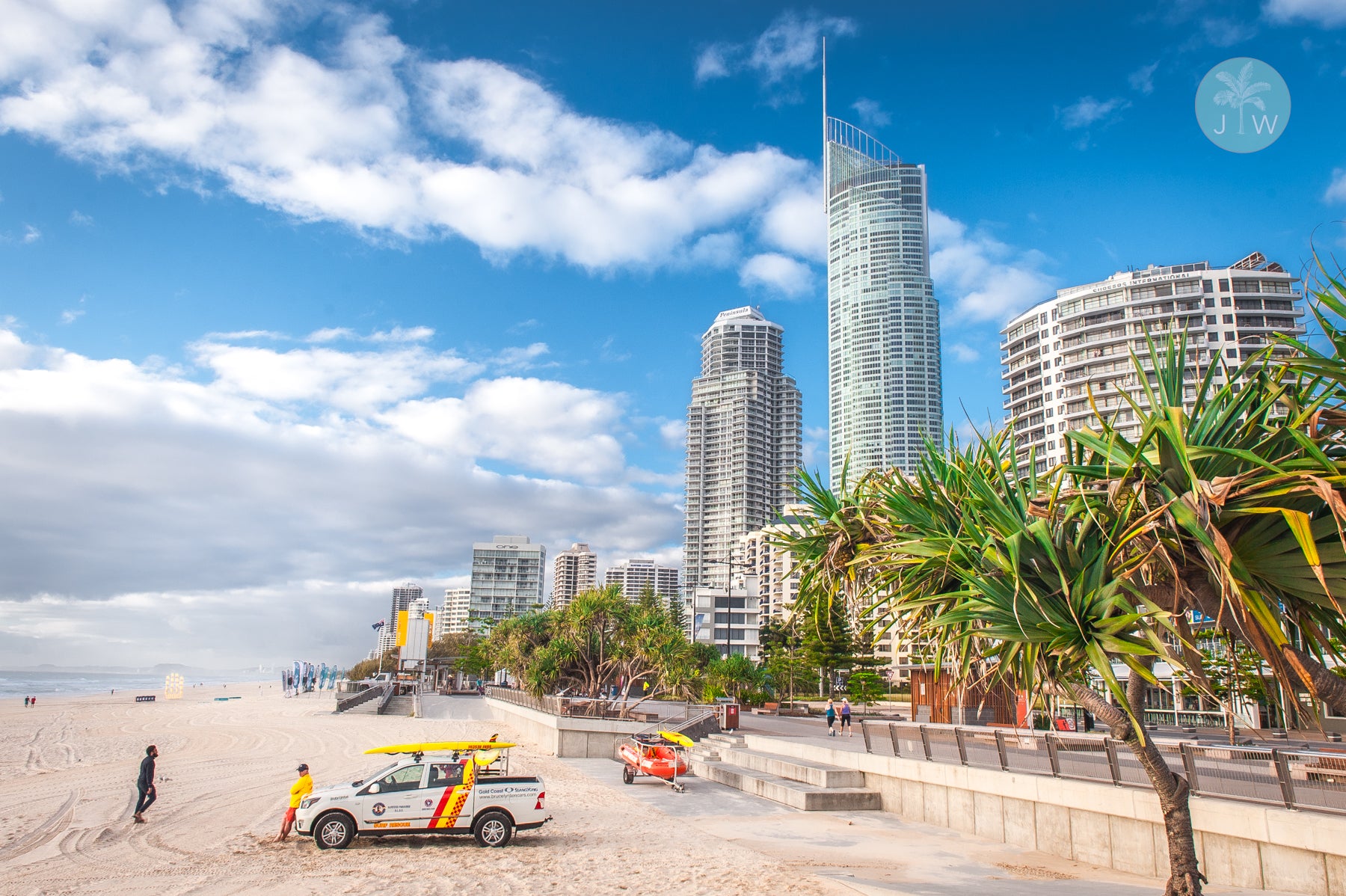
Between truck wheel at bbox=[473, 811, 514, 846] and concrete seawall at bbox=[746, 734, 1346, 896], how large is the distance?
851 cm

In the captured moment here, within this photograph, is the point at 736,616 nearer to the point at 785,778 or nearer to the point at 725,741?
the point at 725,741

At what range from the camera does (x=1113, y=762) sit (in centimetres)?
1221

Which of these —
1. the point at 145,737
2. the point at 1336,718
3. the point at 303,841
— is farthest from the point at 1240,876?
the point at 145,737

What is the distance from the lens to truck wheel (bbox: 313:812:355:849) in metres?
12.7

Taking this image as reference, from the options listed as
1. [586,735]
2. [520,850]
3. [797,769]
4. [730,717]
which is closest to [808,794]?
[797,769]

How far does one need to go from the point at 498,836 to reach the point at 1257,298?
96353 millimetres

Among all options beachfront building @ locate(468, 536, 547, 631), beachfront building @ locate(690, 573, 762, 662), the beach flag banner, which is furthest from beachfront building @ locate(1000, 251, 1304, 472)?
beachfront building @ locate(468, 536, 547, 631)

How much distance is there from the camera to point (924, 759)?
16.7 meters

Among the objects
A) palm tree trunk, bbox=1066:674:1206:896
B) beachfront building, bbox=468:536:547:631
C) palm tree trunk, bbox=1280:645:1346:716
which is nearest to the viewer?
palm tree trunk, bbox=1280:645:1346:716

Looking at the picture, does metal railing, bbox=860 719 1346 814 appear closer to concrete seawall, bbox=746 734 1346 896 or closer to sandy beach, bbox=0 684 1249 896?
concrete seawall, bbox=746 734 1346 896

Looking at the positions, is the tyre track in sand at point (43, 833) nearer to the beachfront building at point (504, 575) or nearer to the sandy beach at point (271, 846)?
the sandy beach at point (271, 846)

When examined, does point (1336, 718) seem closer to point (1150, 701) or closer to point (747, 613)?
point (1150, 701)

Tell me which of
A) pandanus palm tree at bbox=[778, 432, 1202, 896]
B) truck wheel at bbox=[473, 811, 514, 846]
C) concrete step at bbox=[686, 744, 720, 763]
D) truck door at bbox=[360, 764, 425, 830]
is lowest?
concrete step at bbox=[686, 744, 720, 763]

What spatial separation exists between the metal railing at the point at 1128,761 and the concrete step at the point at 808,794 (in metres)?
1.16
